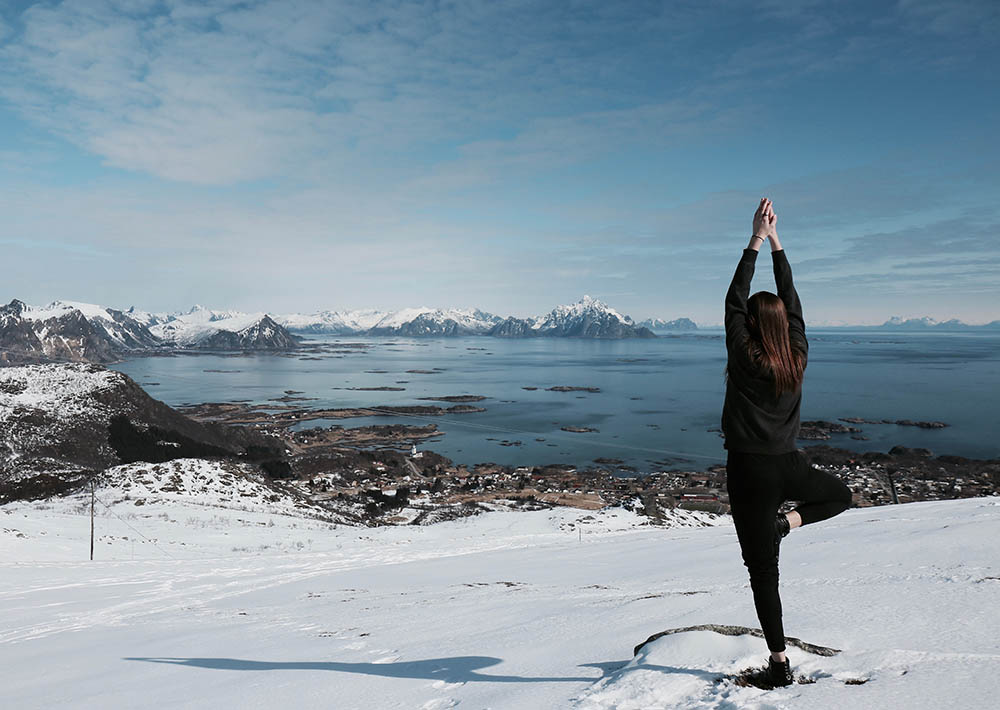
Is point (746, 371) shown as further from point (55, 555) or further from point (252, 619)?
point (55, 555)

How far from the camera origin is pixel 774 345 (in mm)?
2855

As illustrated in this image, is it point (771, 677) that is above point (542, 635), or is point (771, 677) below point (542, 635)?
above

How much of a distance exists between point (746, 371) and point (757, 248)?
77cm

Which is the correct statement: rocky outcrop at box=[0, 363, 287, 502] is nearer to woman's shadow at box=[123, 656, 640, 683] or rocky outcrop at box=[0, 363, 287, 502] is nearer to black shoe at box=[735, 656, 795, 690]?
woman's shadow at box=[123, 656, 640, 683]

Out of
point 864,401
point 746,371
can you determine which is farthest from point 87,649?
point 864,401

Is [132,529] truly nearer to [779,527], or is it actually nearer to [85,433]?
[779,527]

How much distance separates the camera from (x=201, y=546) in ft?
86.1

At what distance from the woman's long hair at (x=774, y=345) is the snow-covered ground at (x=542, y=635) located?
1.42m

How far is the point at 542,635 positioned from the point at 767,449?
254cm

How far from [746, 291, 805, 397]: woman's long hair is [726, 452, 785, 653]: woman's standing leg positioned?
0.38 metres

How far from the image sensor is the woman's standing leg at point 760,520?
9.38ft

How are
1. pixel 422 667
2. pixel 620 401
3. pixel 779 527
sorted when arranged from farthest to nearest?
pixel 620 401 → pixel 422 667 → pixel 779 527

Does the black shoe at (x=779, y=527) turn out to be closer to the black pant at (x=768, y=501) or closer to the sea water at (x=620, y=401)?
the black pant at (x=768, y=501)

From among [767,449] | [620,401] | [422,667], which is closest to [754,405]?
[767,449]
